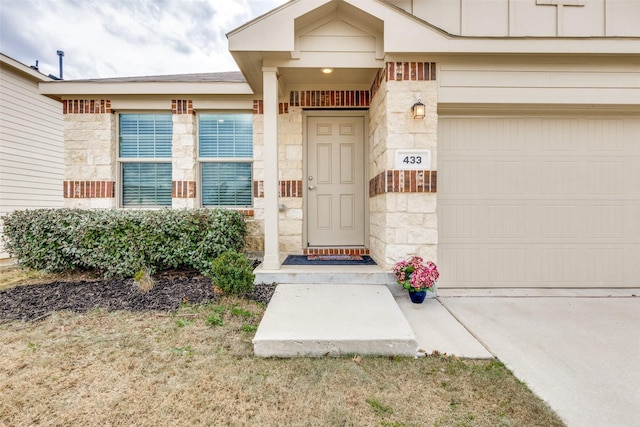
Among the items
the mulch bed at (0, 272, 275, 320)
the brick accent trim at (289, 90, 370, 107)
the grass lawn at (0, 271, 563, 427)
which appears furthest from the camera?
the brick accent trim at (289, 90, 370, 107)

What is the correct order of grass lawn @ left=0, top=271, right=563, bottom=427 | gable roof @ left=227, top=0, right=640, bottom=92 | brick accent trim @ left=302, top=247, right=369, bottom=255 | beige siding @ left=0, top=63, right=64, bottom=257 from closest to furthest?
1. grass lawn @ left=0, top=271, right=563, bottom=427
2. gable roof @ left=227, top=0, right=640, bottom=92
3. brick accent trim @ left=302, top=247, right=369, bottom=255
4. beige siding @ left=0, top=63, right=64, bottom=257

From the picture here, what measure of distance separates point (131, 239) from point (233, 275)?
5.81ft

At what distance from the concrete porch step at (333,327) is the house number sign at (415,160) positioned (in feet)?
5.04

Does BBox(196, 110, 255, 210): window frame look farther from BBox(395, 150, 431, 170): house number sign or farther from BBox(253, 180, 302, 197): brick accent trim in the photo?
BBox(395, 150, 431, 170): house number sign

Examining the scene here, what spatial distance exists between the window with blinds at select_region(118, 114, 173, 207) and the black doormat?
7.97 feet

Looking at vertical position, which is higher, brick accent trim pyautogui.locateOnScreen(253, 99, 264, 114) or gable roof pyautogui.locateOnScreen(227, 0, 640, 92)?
gable roof pyautogui.locateOnScreen(227, 0, 640, 92)

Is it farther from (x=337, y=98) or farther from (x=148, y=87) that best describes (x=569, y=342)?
(x=148, y=87)

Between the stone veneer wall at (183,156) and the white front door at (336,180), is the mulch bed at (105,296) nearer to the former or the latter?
the stone veneer wall at (183,156)

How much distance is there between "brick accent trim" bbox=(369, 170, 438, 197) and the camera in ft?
12.0

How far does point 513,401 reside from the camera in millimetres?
1765

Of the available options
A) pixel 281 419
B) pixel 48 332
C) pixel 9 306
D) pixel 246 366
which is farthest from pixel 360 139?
pixel 9 306

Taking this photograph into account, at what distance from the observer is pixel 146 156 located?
5148 mm

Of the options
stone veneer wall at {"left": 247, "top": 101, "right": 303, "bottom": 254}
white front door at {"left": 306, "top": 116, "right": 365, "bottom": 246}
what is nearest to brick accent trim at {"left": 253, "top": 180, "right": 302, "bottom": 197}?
stone veneer wall at {"left": 247, "top": 101, "right": 303, "bottom": 254}

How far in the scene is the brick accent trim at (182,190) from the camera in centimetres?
498
